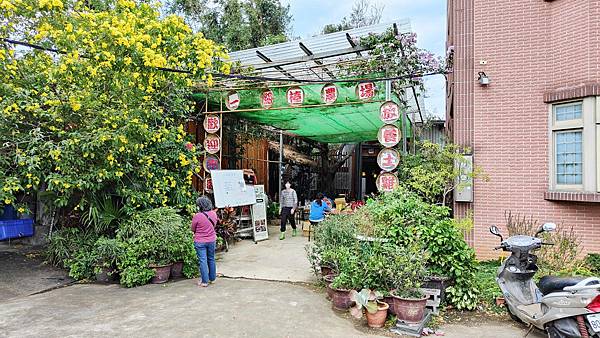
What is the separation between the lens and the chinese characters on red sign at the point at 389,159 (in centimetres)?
831

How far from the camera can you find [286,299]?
5.70 meters

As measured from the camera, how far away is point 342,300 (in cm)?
519

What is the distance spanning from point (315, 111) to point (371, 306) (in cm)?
704

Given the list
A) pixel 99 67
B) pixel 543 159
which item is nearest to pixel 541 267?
pixel 543 159

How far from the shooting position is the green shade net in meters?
9.60

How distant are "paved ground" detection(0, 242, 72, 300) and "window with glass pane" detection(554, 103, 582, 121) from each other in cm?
900

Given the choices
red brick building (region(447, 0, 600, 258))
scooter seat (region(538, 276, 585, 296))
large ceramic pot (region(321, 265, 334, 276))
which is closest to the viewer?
scooter seat (region(538, 276, 585, 296))

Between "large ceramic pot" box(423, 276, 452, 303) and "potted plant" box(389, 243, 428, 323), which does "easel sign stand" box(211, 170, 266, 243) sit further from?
"large ceramic pot" box(423, 276, 452, 303)

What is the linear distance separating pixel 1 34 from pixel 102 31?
6.46 feet

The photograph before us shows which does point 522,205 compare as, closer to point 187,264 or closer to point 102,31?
point 187,264

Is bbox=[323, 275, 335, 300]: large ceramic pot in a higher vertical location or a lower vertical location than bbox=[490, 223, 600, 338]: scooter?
lower

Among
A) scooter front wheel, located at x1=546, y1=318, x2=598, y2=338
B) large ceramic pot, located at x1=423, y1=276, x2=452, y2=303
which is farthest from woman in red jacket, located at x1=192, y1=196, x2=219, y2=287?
scooter front wheel, located at x1=546, y1=318, x2=598, y2=338

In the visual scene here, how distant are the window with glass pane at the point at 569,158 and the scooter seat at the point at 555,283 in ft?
10.5

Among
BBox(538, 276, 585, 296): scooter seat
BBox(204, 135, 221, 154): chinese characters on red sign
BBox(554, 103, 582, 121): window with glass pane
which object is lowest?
BBox(538, 276, 585, 296): scooter seat
